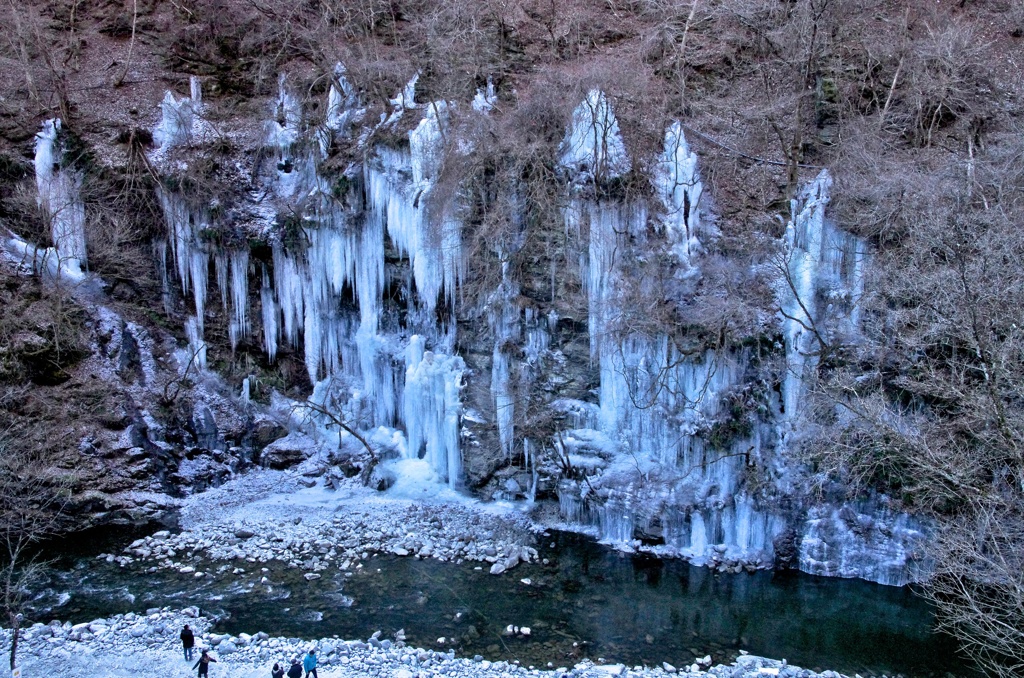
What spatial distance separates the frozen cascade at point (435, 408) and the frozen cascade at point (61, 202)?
7.70m

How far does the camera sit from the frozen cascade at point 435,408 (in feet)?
49.9

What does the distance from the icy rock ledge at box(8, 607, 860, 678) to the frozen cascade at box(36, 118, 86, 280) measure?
8695 mm

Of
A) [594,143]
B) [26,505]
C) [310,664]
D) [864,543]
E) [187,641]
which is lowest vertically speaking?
[310,664]

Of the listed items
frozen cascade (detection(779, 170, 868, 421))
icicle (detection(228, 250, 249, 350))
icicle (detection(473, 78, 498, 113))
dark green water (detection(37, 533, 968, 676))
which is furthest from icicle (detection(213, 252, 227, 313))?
frozen cascade (detection(779, 170, 868, 421))

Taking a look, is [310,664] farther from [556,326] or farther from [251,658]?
[556,326]

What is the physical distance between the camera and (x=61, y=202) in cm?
1597

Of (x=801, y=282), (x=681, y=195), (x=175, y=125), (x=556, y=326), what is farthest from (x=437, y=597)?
(x=175, y=125)

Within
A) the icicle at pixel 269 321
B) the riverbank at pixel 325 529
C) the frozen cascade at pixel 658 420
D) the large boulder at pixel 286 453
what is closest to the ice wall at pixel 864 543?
the frozen cascade at pixel 658 420

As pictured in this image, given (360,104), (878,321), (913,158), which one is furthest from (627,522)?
(360,104)

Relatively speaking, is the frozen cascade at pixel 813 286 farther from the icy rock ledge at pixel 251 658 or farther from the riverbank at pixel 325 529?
the riverbank at pixel 325 529

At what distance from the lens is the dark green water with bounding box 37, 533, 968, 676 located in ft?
32.6

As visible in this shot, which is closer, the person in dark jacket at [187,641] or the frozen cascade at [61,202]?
the person in dark jacket at [187,641]

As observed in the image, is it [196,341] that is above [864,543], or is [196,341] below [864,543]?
above

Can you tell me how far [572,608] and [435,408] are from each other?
5710 millimetres
